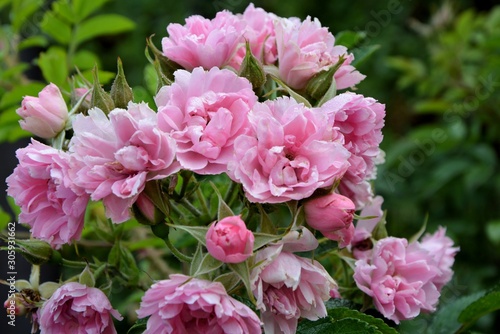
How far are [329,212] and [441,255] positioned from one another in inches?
13.9

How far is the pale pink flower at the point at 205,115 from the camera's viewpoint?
2.43 ft

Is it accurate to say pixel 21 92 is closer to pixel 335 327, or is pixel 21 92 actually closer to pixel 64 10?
pixel 64 10

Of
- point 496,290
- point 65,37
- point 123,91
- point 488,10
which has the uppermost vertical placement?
point 123,91

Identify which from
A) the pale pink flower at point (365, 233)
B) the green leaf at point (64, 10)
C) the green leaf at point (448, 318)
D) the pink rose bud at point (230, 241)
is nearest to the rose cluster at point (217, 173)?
the pink rose bud at point (230, 241)

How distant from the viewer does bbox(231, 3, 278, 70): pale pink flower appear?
0.92 metres

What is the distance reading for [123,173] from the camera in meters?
0.74

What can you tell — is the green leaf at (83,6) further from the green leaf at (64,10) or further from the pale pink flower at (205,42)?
the pale pink flower at (205,42)

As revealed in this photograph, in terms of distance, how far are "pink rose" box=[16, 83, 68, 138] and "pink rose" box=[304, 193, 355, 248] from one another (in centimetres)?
36

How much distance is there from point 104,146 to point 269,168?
19cm

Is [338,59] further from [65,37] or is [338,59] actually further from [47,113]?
[65,37]

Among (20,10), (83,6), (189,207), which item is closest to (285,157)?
(189,207)

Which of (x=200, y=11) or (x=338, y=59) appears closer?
(x=338, y=59)

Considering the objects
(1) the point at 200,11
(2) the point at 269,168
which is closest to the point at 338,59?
A: (2) the point at 269,168

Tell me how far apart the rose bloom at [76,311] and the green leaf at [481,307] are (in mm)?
551
